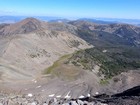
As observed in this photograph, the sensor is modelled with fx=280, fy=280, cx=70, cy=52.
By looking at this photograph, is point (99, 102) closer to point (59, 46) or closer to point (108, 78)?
point (108, 78)

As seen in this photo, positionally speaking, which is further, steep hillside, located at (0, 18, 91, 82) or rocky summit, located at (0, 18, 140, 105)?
steep hillside, located at (0, 18, 91, 82)

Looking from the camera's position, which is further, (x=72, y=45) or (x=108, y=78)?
(x=72, y=45)

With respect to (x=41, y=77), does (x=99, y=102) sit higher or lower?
higher

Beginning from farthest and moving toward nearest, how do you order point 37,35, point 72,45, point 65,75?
point 72,45 < point 37,35 < point 65,75

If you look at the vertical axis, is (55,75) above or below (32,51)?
A: below

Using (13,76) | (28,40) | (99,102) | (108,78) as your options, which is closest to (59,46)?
(28,40)

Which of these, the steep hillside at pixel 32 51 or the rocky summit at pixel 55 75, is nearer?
the rocky summit at pixel 55 75

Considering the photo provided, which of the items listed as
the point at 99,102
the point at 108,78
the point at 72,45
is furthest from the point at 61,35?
the point at 99,102

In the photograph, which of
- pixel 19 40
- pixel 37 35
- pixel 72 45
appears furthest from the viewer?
pixel 72 45

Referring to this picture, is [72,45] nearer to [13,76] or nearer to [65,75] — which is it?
[65,75]

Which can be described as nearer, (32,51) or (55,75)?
(55,75)
